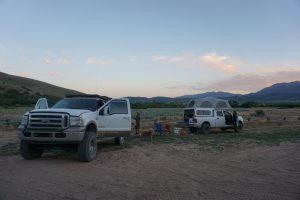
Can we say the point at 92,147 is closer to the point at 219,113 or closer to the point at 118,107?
the point at 118,107

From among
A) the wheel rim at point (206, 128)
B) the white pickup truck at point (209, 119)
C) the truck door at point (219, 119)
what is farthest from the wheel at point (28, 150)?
the truck door at point (219, 119)

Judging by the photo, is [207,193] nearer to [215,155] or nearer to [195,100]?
[215,155]

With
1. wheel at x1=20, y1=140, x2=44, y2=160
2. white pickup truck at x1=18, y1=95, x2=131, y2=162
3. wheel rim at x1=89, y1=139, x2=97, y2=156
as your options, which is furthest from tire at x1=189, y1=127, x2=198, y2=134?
wheel at x1=20, y1=140, x2=44, y2=160

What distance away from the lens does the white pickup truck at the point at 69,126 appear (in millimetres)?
13477

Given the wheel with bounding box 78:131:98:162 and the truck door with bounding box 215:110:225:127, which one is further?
the truck door with bounding box 215:110:225:127

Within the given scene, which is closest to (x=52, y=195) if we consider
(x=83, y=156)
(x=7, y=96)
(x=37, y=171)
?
(x=37, y=171)

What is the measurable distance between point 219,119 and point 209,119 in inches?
42.4

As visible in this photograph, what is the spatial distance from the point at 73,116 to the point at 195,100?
704 inches

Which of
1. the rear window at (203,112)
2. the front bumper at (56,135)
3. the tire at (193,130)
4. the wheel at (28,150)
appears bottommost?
the wheel at (28,150)

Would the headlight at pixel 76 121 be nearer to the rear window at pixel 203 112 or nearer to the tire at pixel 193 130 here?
the rear window at pixel 203 112

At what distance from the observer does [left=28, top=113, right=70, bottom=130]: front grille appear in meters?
13.5

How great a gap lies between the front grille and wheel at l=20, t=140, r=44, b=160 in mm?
854

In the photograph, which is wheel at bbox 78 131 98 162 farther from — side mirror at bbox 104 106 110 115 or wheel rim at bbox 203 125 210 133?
wheel rim at bbox 203 125 210 133

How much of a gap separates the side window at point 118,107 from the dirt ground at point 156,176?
4.83ft
